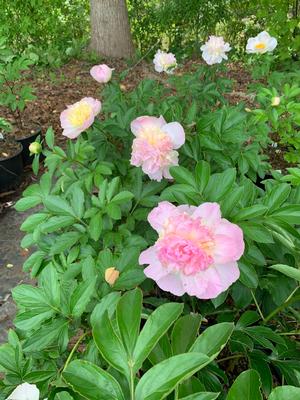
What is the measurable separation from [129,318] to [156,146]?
1.83ft

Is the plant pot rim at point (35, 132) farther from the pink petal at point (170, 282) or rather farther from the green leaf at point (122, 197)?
the pink petal at point (170, 282)

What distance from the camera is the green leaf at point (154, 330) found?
2.06ft

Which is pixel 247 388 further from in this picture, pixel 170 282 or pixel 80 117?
pixel 80 117

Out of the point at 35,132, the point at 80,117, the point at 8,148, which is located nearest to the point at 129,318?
the point at 80,117

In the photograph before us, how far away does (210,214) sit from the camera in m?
0.79

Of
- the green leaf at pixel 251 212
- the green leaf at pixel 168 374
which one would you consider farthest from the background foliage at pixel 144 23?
the green leaf at pixel 168 374

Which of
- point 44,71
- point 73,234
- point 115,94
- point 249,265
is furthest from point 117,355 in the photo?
point 44,71

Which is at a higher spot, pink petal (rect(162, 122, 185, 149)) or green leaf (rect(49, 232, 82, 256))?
pink petal (rect(162, 122, 185, 149))

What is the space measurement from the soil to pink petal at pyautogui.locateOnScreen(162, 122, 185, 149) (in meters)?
2.33

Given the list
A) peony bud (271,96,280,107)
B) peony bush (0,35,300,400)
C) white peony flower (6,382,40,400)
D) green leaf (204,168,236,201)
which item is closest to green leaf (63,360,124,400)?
peony bush (0,35,300,400)

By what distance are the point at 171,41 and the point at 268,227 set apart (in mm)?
5364

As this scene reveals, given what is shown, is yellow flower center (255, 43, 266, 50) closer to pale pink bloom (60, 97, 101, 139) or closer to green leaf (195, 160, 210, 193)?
pale pink bloom (60, 97, 101, 139)

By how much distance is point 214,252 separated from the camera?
77 cm

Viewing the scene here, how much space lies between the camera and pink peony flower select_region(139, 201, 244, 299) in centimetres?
75
